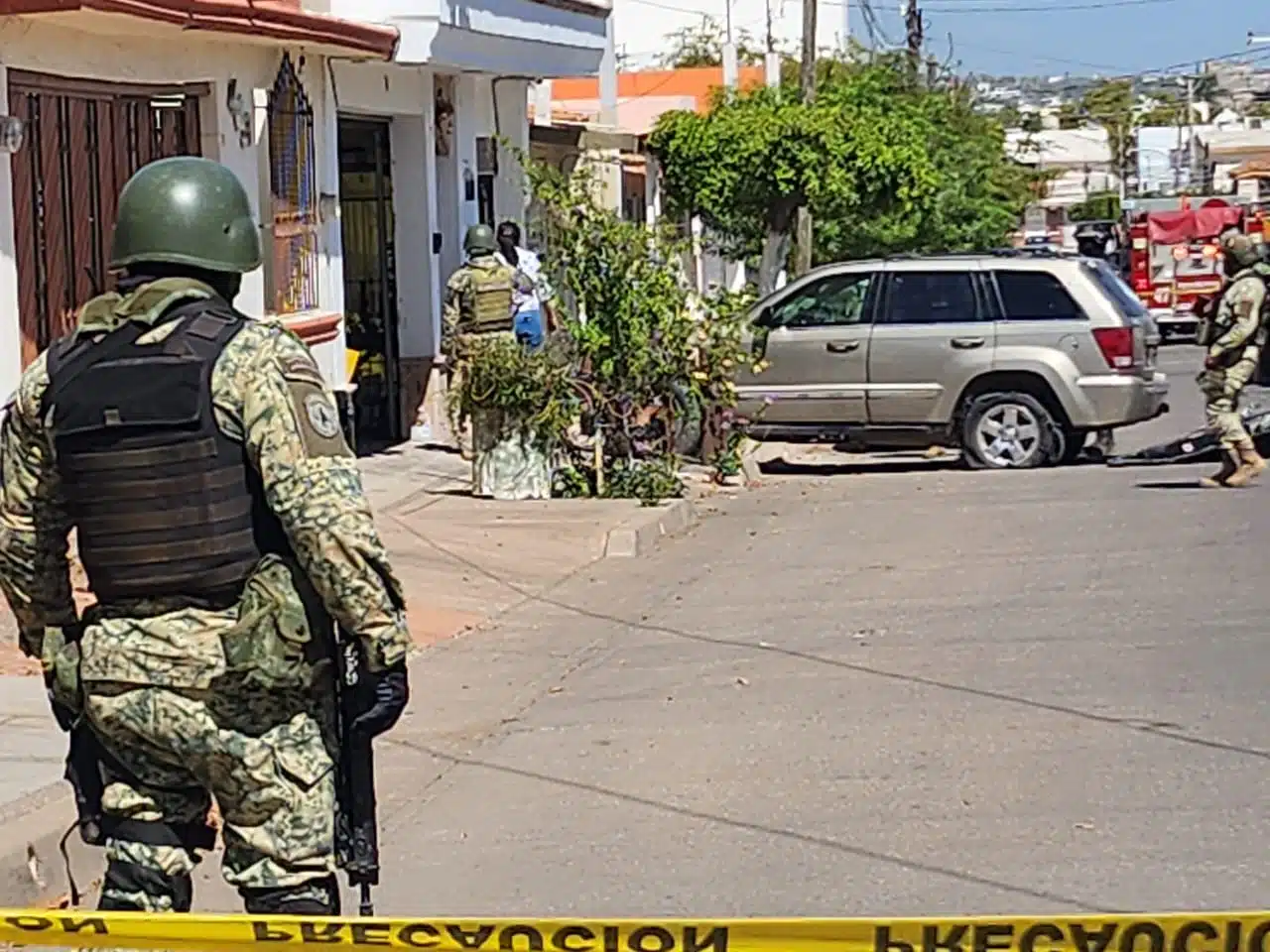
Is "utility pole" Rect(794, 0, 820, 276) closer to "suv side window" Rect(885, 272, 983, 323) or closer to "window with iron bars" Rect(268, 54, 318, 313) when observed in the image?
"suv side window" Rect(885, 272, 983, 323)

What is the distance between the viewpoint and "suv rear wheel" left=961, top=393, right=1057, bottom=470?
1794 centimetres

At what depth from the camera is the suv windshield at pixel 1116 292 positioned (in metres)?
17.7

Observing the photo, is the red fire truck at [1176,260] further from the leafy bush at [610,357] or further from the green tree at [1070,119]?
the green tree at [1070,119]

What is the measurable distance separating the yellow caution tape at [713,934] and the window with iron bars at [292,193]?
12.1 meters

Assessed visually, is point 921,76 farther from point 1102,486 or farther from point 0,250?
point 0,250

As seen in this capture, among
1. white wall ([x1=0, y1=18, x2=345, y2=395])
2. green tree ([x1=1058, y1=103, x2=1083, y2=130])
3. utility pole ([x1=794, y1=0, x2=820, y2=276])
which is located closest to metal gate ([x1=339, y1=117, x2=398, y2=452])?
white wall ([x1=0, y1=18, x2=345, y2=395])

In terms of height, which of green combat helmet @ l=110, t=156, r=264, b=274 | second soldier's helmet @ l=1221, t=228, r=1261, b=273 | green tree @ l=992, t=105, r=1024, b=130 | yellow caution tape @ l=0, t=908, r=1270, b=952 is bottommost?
yellow caution tape @ l=0, t=908, r=1270, b=952

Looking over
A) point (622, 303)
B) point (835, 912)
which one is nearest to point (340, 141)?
point (622, 303)

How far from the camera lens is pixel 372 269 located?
19797 mm

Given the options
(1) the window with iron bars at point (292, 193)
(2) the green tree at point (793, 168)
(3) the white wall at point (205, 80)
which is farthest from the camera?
(2) the green tree at point (793, 168)

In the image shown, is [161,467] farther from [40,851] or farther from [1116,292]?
[1116,292]

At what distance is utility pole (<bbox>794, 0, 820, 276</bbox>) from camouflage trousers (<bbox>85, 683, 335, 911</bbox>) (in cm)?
2493

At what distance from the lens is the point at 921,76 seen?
41.4m

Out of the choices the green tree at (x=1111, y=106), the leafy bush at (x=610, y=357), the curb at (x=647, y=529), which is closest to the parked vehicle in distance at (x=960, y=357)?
the leafy bush at (x=610, y=357)
